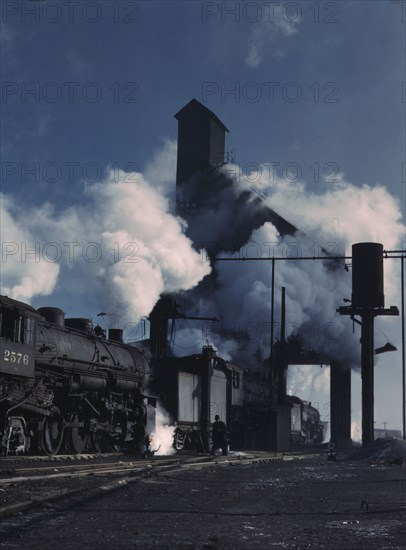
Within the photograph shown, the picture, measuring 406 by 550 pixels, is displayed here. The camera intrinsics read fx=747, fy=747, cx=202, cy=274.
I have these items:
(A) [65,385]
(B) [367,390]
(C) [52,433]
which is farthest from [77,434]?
(B) [367,390]

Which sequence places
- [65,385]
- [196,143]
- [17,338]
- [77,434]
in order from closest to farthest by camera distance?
1. [17,338]
2. [65,385]
3. [77,434]
4. [196,143]

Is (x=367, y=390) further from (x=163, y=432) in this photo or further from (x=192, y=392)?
(x=163, y=432)

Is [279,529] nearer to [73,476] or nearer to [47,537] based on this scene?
[47,537]

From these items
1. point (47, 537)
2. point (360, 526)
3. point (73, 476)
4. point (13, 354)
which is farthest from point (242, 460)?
point (47, 537)

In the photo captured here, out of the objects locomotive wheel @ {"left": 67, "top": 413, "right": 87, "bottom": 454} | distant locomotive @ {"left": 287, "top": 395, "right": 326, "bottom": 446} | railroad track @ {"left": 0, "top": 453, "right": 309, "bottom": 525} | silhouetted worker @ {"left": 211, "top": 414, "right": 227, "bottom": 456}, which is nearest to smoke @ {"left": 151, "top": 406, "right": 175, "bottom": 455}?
silhouetted worker @ {"left": 211, "top": 414, "right": 227, "bottom": 456}

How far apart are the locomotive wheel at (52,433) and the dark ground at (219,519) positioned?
6014 mm

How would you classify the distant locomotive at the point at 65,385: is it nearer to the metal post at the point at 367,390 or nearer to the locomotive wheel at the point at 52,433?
the locomotive wheel at the point at 52,433

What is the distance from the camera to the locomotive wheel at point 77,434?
66.7ft

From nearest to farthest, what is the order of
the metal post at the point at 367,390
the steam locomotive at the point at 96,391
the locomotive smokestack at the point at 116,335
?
1. the steam locomotive at the point at 96,391
2. the locomotive smokestack at the point at 116,335
3. the metal post at the point at 367,390

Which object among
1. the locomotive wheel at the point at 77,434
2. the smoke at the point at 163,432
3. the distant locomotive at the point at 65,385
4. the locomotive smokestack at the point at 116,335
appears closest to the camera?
the distant locomotive at the point at 65,385

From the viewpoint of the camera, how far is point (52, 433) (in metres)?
19.2

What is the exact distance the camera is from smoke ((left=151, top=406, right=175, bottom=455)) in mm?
26406

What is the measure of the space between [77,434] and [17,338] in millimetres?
5174

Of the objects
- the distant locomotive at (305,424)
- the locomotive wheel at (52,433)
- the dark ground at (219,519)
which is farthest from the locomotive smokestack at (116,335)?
the distant locomotive at (305,424)
